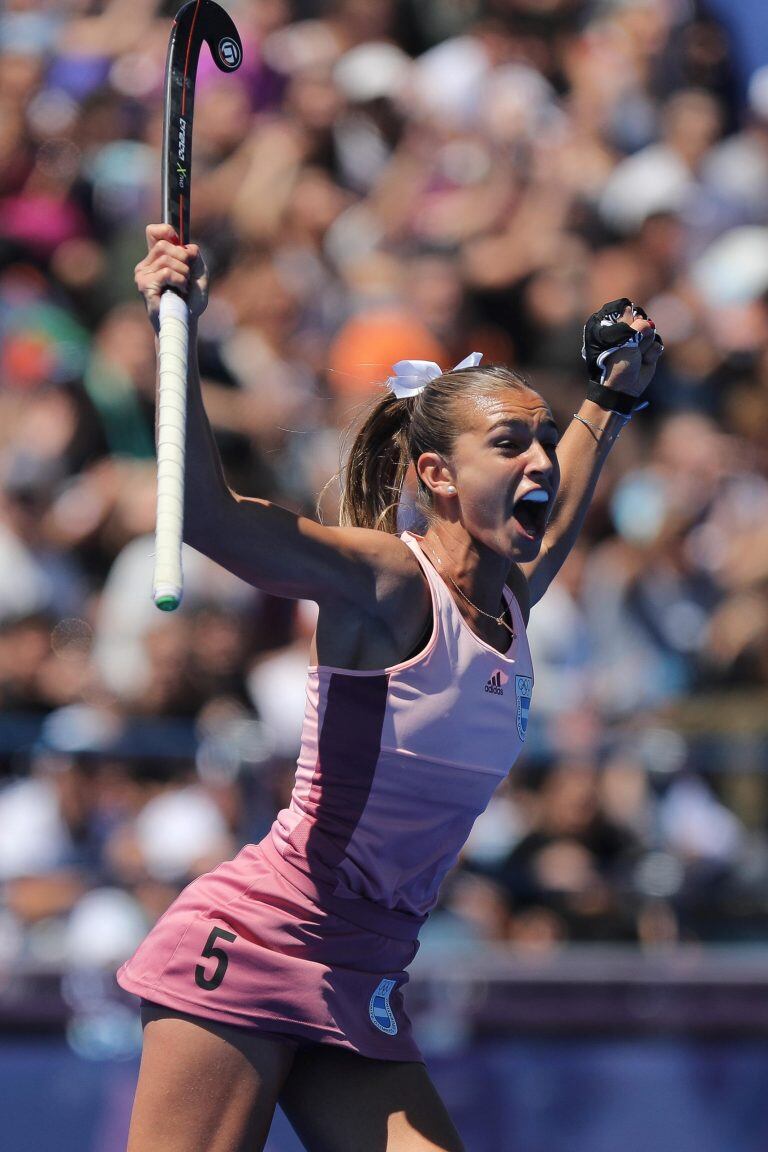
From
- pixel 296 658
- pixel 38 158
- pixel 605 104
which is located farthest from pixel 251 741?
pixel 605 104

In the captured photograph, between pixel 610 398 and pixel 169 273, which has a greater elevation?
pixel 169 273

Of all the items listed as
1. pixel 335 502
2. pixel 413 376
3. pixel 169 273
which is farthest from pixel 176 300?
pixel 335 502

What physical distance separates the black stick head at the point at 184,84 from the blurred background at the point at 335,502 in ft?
8.07

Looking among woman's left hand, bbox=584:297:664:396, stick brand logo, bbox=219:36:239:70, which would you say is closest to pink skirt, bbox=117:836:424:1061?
woman's left hand, bbox=584:297:664:396

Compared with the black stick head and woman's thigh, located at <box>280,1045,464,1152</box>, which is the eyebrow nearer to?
the black stick head

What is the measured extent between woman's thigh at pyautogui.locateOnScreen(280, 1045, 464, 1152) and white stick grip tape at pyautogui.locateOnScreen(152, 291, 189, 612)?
1.08m

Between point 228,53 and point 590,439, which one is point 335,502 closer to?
point 590,439

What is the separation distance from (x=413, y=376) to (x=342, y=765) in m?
0.88

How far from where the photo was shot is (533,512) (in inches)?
133

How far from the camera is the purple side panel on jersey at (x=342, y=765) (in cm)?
319

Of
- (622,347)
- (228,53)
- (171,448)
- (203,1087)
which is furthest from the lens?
(622,347)

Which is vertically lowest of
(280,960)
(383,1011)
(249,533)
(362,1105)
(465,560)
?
(362,1105)

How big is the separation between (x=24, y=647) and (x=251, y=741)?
3.95 feet

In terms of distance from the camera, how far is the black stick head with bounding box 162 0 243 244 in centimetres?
325
